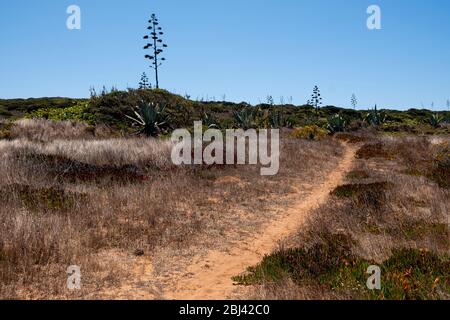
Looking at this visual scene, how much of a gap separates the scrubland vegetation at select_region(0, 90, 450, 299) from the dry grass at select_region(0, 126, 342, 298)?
29 millimetres

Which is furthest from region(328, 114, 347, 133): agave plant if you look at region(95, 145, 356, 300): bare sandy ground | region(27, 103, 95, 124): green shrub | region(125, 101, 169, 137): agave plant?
region(95, 145, 356, 300): bare sandy ground

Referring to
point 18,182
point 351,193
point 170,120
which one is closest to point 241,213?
point 351,193

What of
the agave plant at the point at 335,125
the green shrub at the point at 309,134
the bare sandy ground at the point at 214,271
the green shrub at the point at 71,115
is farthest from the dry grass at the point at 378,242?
the agave plant at the point at 335,125

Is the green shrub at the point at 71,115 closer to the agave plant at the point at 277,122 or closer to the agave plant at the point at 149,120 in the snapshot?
the agave plant at the point at 149,120

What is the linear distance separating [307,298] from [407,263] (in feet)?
6.03

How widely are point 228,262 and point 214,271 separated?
1.68 ft

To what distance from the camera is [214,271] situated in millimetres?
6555

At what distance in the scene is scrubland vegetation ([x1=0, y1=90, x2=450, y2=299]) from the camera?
568 cm

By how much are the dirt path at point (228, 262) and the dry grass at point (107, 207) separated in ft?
1.44

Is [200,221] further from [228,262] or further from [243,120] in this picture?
Answer: [243,120]

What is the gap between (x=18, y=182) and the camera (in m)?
10.0

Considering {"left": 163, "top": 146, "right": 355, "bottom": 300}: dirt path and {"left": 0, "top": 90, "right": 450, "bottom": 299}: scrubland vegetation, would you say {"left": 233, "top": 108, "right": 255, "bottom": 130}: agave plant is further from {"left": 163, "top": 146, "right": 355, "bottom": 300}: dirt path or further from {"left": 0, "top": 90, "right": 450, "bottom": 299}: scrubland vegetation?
{"left": 163, "top": 146, "right": 355, "bottom": 300}: dirt path

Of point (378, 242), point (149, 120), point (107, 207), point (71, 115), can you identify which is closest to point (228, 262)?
point (378, 242)

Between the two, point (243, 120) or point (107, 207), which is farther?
point (243, 120)
